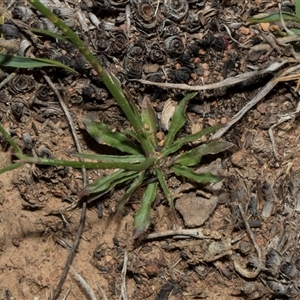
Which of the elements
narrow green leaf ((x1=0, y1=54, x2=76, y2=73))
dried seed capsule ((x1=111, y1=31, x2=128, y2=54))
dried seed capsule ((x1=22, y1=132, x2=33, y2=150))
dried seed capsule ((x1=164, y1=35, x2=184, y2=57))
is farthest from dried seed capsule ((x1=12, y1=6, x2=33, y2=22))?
dried seed capsule ((x1=164, y1=35, x2=184, y2=57))

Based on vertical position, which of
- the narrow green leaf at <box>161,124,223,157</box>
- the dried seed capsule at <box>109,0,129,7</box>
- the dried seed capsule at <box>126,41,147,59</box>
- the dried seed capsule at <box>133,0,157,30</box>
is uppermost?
the dried seed capsule at <box>109,0,129,7</box>

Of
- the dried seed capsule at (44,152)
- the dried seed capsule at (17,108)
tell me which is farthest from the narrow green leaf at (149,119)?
the dried seed capsule at (17,108)

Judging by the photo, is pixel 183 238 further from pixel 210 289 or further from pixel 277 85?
pixel 277 85

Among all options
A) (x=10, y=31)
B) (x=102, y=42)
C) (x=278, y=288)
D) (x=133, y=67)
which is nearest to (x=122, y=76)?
(x=133, y=67)

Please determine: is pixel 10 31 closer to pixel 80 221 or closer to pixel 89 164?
pixel 89 164

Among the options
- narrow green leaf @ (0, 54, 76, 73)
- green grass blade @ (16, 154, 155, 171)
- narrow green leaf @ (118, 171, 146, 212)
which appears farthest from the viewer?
narrow green leaf @ (0, 54, 76, 73)

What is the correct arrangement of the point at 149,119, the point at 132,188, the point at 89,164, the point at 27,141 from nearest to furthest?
the point at 89,164 → the point at 132,188 → the point at 149,119 → the point at 27,141

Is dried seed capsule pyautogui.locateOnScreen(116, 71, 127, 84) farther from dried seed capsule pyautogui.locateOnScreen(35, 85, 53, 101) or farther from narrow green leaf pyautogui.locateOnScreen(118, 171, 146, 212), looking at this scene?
narrow green leaf pyautogui.locateOnScreen(118, 171, 146, 212)

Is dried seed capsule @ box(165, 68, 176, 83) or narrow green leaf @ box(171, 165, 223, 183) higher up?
dried seed capsule @ box(165, 68, 176, 83)
